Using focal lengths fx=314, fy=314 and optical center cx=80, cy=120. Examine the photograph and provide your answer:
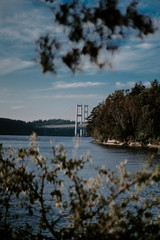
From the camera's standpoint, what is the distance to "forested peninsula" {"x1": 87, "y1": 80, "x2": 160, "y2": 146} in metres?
55.9

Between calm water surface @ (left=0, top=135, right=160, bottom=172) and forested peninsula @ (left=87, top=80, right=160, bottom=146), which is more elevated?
forested peninsula @ (left=87, top=80, right=160, bottom=146)

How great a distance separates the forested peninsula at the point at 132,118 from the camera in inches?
2200

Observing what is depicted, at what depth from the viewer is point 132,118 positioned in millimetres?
61188

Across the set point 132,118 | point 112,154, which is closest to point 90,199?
point 112,154

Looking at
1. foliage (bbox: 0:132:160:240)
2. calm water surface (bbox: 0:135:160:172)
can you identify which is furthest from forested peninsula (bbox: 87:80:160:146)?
foliage (bbox: 0:132:160:240)

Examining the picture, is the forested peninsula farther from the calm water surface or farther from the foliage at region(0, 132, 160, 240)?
the foliage at region(0, 132, 160, 240)

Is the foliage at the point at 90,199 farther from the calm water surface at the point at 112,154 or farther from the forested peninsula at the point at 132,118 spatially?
the forested peninsula at the point at 132,118

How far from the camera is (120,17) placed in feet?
10.8

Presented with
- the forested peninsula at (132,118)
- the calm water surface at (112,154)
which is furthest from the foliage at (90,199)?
the forested peninsula at (132,118)

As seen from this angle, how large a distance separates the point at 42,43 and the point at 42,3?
43cm

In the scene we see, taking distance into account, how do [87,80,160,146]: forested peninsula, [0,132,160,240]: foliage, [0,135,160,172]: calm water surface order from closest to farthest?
[0,132,160,240]: foliage < [0,135,160,172]: calm water surface < [87,80,160,146]: forested peninsula

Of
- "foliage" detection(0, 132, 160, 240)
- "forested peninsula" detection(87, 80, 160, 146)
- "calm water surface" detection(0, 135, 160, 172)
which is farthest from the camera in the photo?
"forested peninsula" detection(87, 80, 160, 146)

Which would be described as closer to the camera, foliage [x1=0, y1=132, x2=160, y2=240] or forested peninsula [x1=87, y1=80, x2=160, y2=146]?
foliage [x1=0, y1=132, x2=160, y2=240]

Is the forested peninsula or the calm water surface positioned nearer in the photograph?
the calm water surface
